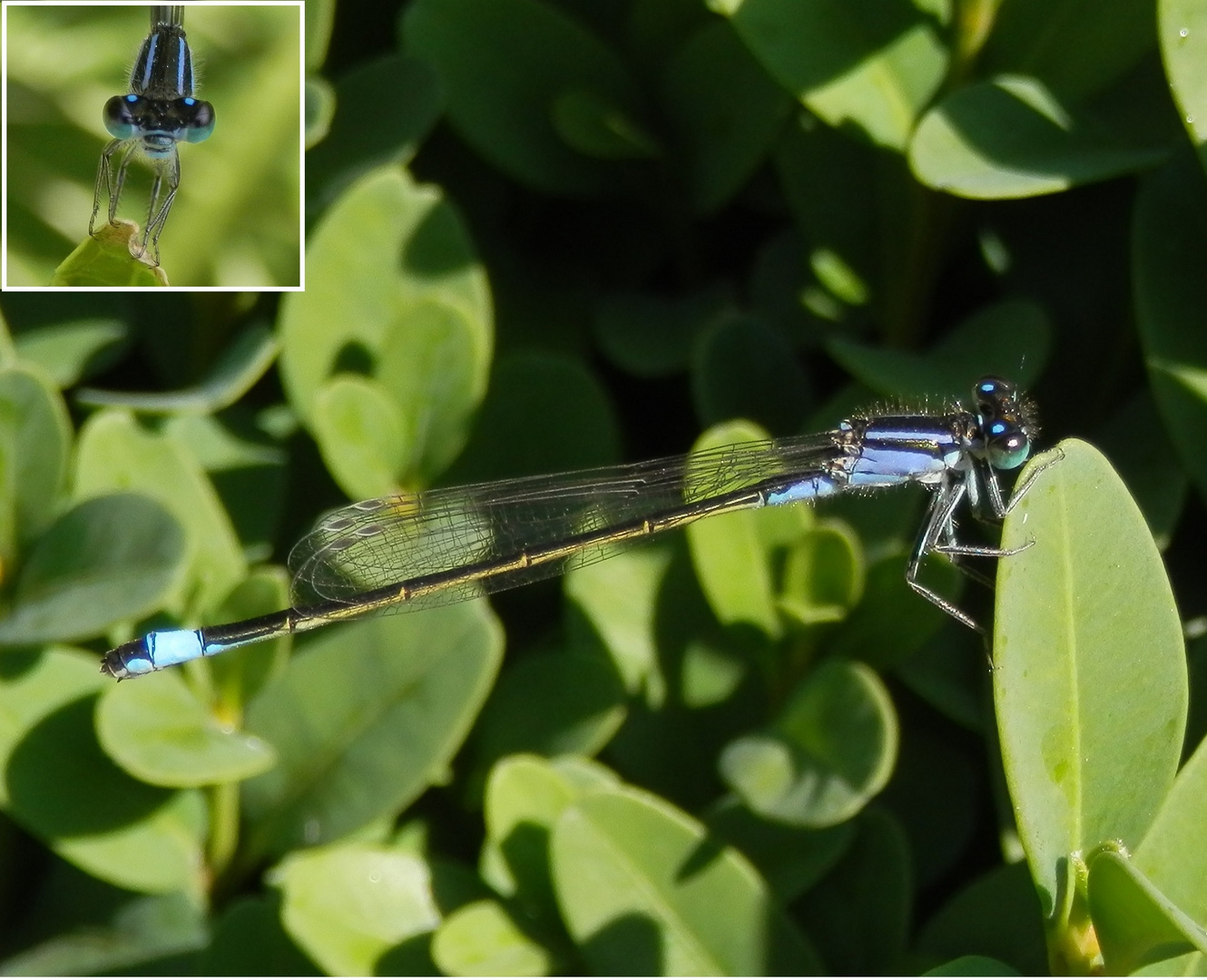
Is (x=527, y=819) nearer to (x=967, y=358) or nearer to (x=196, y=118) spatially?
(x=967, y=358)

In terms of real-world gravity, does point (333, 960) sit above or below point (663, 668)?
below

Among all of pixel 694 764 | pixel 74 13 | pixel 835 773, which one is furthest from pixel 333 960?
pixel 74 13

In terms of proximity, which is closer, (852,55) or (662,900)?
(662,900)

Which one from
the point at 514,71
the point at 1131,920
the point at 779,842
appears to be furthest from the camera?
the point at 514,71

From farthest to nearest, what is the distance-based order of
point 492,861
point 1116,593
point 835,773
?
point 492,861 → point 835,773 → point 1116,593

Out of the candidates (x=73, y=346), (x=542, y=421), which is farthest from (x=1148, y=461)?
(x=73, y=346)

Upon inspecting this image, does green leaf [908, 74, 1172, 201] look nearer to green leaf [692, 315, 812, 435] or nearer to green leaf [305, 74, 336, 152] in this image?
green leaf [692, 315, 812, 435]

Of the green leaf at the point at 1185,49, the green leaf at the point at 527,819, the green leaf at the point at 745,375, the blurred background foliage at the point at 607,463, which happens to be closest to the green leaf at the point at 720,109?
the blurred background foliage at the point at 607,463

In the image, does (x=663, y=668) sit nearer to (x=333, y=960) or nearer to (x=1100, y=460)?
(x=333, y=960)
